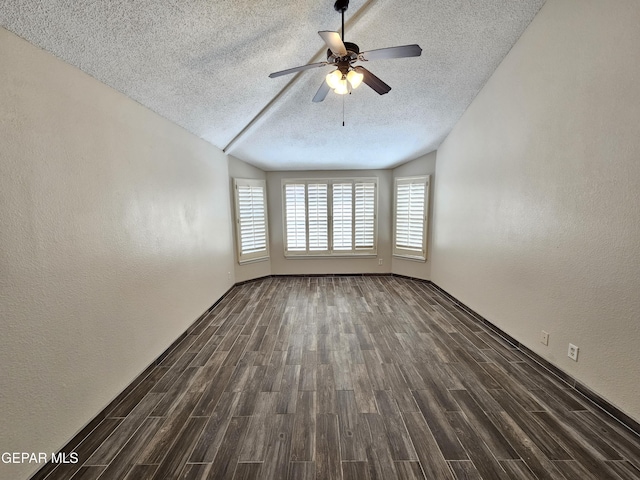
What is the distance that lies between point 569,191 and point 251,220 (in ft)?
14.8

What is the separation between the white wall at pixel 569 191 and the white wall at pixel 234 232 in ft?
12.4

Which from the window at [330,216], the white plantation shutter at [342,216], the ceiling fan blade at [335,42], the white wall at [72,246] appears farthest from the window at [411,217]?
the white wall at [72,246]

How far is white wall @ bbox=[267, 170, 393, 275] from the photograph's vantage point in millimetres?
5441

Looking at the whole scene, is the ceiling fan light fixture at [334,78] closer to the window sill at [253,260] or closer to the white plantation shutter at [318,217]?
the white plantation shutter at [318,217]

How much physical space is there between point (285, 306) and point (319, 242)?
1873mm

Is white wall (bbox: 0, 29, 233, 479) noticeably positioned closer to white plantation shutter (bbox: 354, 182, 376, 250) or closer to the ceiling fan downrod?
the ceiling fan downrod

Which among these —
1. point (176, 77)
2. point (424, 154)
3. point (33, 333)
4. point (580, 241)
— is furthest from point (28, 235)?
point (424, 154)

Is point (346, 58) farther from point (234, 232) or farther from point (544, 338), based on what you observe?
point (234, 232)

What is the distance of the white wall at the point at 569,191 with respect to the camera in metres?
1.76

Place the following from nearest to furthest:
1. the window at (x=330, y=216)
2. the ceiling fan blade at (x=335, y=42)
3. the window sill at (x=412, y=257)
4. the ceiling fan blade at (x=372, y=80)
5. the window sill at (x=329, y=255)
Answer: the ceiling fan blade at (x=335, y=42), the ceiling fan blade at (x=372, y=80), the window sill at (x=412, y=257), the window at (x=330, y=216), the window sill at (x=329, y=255)

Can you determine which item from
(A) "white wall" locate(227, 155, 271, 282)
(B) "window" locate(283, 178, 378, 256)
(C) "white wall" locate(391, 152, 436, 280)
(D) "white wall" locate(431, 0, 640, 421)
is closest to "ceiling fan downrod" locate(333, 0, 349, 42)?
(D) "white wall" locate(431, 0, 640, 421)

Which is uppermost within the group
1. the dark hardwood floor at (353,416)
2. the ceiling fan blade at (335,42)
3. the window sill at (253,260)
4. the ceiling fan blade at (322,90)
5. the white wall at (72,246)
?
the ceiling fan blade at (335,42)

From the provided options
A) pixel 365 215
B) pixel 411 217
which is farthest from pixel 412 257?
pixel 365 215

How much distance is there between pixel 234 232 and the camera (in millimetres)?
4918
